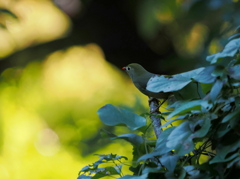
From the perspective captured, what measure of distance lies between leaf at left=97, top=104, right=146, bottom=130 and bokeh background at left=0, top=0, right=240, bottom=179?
124 cm

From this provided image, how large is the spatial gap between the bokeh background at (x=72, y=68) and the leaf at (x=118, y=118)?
4.08 feet

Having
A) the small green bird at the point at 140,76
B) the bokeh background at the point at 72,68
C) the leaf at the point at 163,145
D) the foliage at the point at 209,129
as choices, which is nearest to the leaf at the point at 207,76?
the foliage at the point at 209,129

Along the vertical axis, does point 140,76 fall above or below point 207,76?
above

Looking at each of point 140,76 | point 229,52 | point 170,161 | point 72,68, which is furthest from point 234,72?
point 72,68

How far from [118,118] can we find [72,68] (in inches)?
87.2

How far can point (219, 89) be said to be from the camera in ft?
1.73

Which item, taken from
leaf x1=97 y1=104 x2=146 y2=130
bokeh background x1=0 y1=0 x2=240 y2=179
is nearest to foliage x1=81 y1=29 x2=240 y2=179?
leaf x1=97 y1=104 x2=146 y2=130

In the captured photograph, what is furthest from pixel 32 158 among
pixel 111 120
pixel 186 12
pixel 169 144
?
pixel 169 144

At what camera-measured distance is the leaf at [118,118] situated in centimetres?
72

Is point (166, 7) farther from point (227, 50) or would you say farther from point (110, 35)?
point (227, 50)

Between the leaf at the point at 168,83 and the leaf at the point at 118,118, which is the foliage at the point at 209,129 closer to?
the leaf at the point at 168,83

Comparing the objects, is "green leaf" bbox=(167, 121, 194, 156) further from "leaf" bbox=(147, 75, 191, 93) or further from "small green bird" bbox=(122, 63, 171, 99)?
"small green bird" bbox=(122, 63, 171, 99)

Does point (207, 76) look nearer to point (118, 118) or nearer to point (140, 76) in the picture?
point (118, 118)

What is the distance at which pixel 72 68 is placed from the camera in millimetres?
2910
